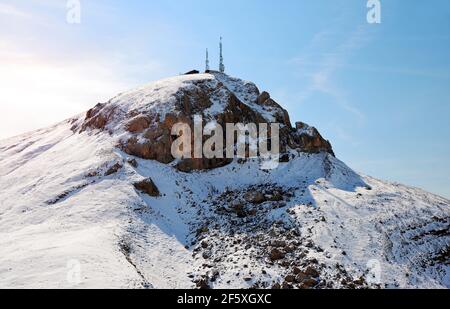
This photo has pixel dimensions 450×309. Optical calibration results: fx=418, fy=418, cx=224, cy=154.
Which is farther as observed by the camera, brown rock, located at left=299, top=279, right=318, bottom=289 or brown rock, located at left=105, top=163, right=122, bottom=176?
brown rock, located at left=105, top=163, right=122, bottom=176

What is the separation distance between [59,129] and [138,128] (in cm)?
1711

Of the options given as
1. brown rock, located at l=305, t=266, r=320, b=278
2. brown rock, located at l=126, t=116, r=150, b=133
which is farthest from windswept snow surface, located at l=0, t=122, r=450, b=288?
brown rock, located at l=126, t=116, r=150, b=133

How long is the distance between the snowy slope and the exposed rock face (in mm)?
1254

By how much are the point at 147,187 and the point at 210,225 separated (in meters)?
6.89

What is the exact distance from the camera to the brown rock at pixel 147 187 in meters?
35.2

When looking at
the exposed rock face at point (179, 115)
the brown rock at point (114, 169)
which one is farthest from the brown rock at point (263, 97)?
the brown rock at point (114, 169)

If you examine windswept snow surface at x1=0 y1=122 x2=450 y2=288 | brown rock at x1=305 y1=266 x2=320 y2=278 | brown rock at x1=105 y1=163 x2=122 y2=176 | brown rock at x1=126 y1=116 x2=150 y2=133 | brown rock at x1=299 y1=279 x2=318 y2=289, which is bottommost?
brown rock at x1=299 y1=279 x2=318 y2=289

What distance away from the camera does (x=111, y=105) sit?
48.3m

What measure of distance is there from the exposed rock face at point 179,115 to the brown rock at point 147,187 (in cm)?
547

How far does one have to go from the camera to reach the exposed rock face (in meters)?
41.7

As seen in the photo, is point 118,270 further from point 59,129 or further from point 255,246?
point 59,129

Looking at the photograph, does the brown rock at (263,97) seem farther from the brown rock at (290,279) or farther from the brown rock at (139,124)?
the brown rock at (290,279)

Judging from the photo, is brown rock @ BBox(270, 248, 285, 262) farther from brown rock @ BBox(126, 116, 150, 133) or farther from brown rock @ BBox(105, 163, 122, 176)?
brown rock @ BBox(126, 116, 150, 133)
